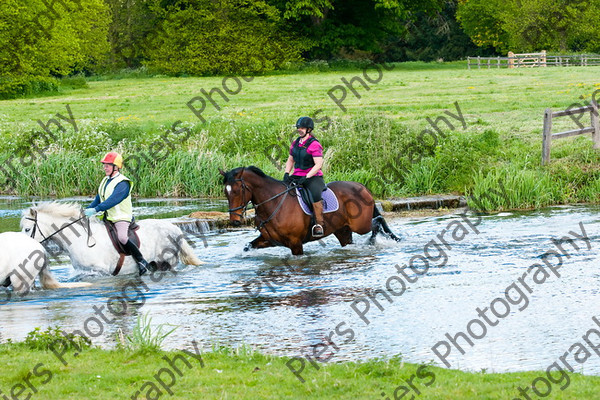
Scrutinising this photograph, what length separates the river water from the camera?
9812 millimetres

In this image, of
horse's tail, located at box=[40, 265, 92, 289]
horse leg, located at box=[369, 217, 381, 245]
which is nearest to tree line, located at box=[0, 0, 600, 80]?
horse leg, located at box=[369, 217, 381, 245]

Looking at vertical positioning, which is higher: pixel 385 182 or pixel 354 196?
pixel 354 196

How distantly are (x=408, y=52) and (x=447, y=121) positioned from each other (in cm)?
6296

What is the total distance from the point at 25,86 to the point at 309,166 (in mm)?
43290

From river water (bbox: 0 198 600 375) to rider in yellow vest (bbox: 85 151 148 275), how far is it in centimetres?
66

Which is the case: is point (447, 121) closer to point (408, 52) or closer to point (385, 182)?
point (385, 182)

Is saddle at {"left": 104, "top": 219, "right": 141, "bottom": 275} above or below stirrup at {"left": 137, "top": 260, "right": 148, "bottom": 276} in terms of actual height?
above

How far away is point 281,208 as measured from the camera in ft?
49.1

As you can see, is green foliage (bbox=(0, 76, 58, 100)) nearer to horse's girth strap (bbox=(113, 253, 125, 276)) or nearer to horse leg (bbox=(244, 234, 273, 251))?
horse leg (bbox=(244, 234, 273, 251))

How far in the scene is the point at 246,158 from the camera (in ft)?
84.4

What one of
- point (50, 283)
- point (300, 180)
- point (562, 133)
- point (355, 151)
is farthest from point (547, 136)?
point (50, 283)

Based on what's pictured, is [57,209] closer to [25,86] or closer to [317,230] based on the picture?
[317,230]

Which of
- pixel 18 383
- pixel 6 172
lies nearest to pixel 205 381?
pixel 18 383

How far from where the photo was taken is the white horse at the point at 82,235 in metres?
12.7
